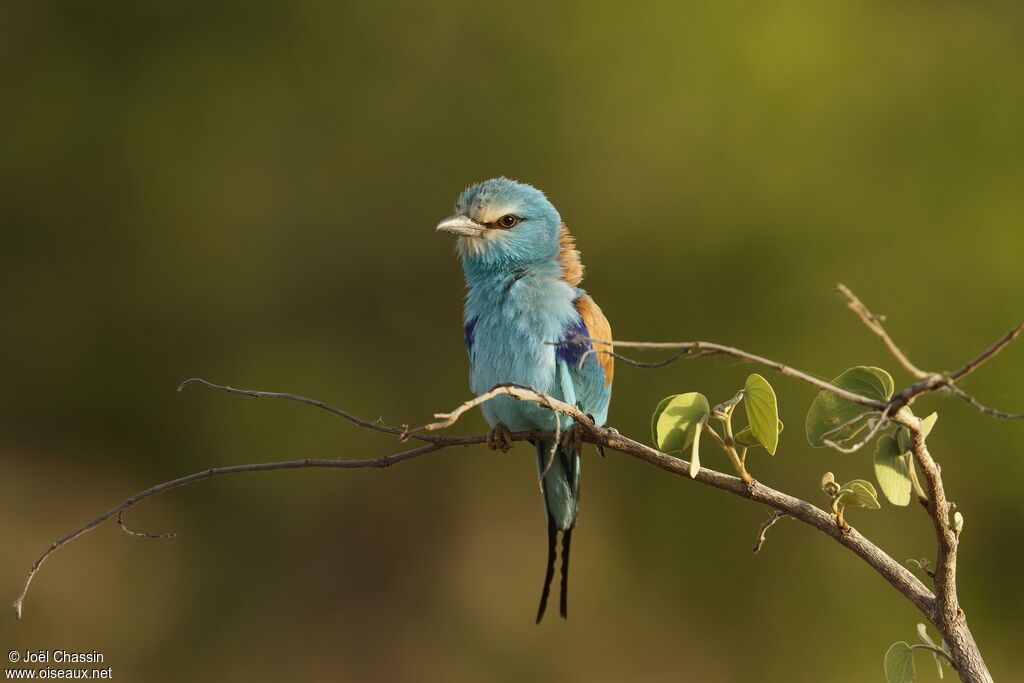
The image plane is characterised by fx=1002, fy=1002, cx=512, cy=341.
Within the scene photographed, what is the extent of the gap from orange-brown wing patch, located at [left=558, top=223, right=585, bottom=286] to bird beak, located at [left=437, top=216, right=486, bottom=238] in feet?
0.86

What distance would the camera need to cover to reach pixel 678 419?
1.53 metres

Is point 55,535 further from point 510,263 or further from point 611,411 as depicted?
point 510,263

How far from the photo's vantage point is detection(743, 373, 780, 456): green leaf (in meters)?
1.45

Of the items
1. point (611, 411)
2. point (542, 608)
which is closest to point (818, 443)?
point (542, 608)

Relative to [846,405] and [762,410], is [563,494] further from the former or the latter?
[846,405]

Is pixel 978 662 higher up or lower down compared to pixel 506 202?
lower down

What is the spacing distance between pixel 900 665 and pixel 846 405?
0.42 meters

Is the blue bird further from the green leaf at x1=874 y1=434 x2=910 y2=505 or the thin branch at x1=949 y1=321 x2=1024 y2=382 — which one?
the thin branch at x1=949 y1=321 x2=1024 y2=382

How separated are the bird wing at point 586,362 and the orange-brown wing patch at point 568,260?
2.7 inches

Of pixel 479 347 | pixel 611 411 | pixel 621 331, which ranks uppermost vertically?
pixel 479 347

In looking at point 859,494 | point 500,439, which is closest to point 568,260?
point 500,439

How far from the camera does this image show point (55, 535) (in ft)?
22.7

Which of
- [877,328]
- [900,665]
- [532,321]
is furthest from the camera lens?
[532,321]

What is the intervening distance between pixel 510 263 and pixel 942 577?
187cm
